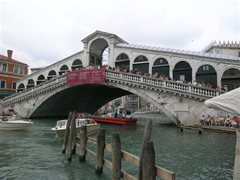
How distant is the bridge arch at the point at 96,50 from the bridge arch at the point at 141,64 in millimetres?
4928

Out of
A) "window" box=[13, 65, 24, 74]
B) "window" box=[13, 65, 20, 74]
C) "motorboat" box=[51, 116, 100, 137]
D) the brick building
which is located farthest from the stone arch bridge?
"window" box=[13, 65, 24, 74]

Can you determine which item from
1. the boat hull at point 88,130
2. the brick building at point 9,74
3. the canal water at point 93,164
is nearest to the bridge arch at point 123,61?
the boat hull at point 88,130

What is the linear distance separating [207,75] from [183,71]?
6.60ft

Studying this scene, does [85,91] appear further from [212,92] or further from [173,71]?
[212,92]

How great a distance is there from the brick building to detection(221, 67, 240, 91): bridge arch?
27.0 metres

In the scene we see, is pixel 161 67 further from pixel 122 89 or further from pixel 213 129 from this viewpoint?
pixel 213 129

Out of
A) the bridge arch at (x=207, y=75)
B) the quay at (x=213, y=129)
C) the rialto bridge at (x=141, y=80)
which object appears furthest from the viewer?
the bridge arch at (x=207, y=75)

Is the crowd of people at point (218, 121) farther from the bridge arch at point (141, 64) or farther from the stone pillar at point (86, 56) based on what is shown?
the stone pillar at point (86, 56)

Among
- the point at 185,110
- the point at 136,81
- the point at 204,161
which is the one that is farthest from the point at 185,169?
the point at 136,81

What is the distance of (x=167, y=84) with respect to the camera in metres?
15.8

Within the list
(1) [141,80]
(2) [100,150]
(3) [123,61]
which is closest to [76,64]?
(3) [123,61]

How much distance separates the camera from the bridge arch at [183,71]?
1905cm

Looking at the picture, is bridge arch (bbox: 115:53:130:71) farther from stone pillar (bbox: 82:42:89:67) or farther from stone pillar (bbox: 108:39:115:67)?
stone pillar (bbox: 82:42:89:67)

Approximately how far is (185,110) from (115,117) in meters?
7.47
